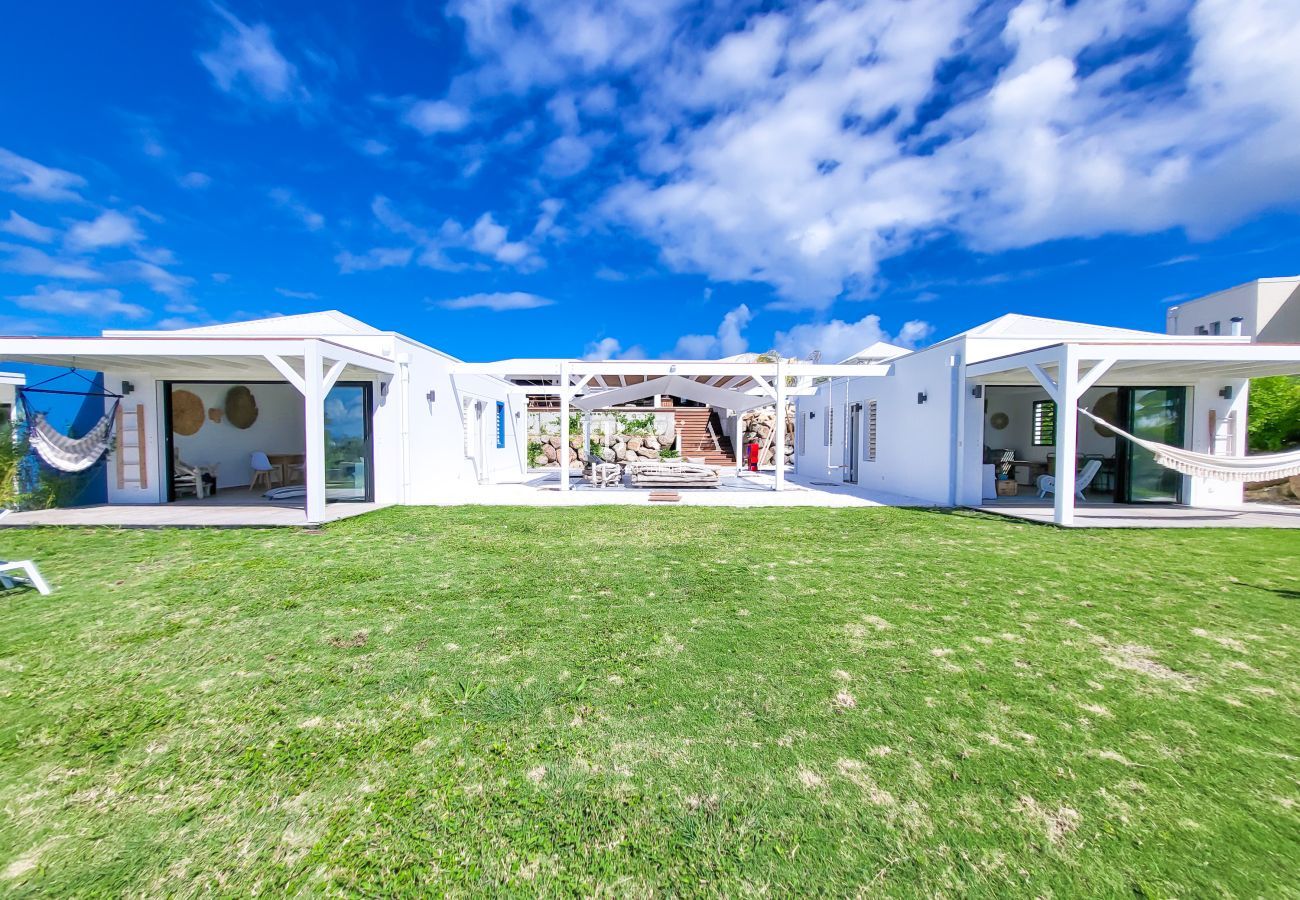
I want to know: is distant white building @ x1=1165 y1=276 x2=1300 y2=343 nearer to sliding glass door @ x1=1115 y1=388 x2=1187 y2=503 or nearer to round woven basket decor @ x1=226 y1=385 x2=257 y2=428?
sliding glass door @ x1=1115 y1=388 x2=1187 y2=503

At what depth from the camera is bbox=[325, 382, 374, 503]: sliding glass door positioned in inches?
388

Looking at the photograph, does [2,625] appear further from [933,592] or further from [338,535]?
[933,592]

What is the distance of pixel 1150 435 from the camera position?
1055 cm

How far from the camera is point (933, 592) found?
4.61m

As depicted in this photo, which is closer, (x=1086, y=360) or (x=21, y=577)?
(x=21, y=577)

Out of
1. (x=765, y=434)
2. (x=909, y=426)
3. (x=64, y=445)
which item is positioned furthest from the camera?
(x=765, y=434)

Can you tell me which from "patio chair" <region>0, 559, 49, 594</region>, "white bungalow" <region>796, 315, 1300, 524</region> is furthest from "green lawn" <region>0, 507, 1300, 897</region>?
A: "white bungalow" <region>796, 315, 1300, 524</region>

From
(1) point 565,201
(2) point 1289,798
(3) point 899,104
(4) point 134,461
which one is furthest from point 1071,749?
(1) point 565,201

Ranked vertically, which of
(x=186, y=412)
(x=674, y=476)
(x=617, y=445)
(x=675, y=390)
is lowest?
(x=674, y=476)

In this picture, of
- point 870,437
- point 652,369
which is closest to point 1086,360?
point 870,437

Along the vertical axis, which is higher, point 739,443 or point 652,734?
point 739,443

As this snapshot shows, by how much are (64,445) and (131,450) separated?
1450mm

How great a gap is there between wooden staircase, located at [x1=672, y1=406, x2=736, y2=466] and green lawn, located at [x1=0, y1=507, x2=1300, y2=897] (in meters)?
16.4

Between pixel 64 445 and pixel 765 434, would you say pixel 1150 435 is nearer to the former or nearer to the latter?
pixel 765 434
